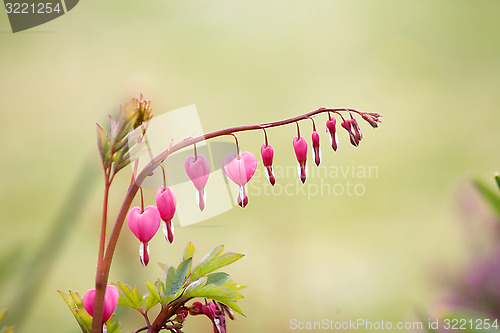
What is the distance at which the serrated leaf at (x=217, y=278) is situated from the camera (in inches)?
18.4

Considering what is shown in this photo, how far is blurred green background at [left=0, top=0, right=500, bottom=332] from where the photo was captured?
1551mm

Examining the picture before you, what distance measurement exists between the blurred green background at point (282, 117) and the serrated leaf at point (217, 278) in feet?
3.06

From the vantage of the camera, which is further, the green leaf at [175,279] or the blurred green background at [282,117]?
the blurred green background at [282,117]

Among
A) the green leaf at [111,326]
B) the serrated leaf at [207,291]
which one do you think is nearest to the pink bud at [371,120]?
the serrated leaf at [207,291]

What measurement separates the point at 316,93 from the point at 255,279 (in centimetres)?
69

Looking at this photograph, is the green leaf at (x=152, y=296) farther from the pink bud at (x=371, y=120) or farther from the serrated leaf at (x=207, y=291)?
the pink bud at (x=371, y=120)

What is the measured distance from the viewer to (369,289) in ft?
5.30

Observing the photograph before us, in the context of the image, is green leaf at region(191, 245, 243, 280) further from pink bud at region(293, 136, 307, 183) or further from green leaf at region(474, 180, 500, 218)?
green leaf at region(474, 180, 500, 218)

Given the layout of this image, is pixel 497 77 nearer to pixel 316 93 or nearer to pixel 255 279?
pixel 316 93

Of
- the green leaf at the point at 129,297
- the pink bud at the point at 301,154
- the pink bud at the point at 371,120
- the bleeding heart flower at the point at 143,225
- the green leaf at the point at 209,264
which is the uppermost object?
the pink bud at the point at 371,120

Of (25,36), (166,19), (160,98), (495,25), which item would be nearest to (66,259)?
(160,98)

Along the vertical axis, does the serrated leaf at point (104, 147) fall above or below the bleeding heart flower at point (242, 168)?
above

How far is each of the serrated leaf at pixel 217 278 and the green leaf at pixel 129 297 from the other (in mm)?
76

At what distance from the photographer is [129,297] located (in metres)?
0.48
